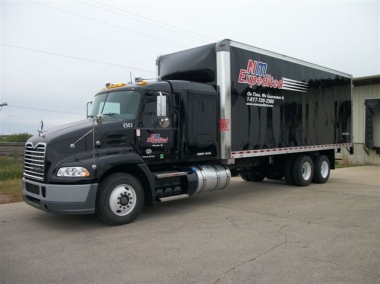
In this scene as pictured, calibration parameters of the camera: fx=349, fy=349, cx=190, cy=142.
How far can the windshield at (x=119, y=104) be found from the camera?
717 centimetres

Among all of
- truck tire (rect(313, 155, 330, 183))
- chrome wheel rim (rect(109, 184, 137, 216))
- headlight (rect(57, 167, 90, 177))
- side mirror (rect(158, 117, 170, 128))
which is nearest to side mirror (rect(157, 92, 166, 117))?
side mirror (rect(158, 117, 170, 128))

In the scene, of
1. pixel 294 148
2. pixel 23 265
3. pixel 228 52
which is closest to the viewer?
pixel 23 265

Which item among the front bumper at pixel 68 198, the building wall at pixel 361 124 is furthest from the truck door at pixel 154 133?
the building wall at pixel 361 124

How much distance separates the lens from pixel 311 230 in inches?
242

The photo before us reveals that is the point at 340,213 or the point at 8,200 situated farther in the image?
the point at 8,200

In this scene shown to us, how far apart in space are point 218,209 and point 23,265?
445cm

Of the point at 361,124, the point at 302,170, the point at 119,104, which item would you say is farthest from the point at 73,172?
the point at 361,124

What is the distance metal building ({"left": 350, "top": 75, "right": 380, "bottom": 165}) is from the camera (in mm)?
21312

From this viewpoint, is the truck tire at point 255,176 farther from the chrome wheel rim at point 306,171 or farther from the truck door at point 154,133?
the truck door at point 154,133

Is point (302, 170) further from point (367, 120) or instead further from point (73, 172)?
point (367, 120)

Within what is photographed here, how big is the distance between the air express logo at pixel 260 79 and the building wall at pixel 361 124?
→ 13.3 meters

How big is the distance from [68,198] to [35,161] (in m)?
1.11

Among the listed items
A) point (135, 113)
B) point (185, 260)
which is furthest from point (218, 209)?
point (185, 260)

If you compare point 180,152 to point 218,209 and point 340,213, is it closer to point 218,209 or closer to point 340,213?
point 218,209
